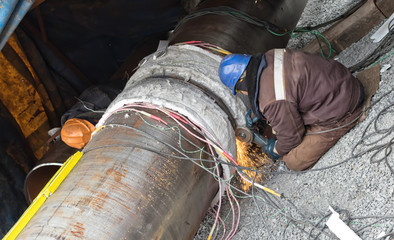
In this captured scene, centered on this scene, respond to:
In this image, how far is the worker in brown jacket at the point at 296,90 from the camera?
8.79ft

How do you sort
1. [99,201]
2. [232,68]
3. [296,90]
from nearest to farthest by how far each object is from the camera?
[99,201], [296,90], [232,68]

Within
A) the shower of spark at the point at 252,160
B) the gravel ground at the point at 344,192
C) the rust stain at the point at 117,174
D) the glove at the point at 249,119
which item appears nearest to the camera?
the rust stain at the point at 117,174

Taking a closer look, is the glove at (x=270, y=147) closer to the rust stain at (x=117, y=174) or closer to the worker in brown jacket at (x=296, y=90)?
the worker in brown jacket at (x=296, y=90)

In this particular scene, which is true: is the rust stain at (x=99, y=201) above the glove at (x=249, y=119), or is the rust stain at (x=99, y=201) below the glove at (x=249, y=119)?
above

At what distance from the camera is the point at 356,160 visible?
2791 mm

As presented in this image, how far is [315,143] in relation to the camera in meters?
3.08

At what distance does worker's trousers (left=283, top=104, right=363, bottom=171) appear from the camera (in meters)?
2.99

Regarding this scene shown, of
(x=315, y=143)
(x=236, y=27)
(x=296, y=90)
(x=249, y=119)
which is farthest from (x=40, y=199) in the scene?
(x=236, y=27)

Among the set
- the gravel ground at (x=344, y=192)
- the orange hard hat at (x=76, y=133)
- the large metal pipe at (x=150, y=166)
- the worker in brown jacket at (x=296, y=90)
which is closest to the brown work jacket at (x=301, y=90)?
the worker in brown jacket at (x=296, y=90)

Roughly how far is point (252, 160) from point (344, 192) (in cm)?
124

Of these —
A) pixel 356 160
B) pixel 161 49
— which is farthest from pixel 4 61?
pixel 356 160

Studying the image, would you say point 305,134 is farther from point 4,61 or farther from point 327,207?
point 4,61

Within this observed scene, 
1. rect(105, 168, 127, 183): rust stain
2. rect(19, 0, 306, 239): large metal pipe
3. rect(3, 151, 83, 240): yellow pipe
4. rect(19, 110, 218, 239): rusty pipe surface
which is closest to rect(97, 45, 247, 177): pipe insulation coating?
rect(19, 0, 306, 239): large metal pipe

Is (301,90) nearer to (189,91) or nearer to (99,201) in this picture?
(189,91)
